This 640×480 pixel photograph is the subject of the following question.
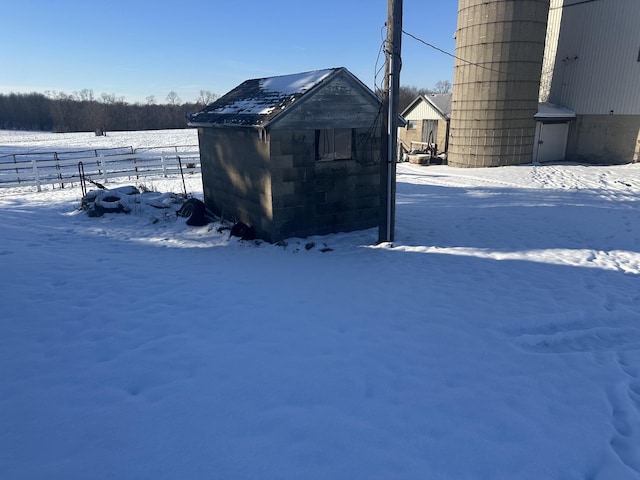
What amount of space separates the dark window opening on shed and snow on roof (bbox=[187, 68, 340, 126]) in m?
1.10

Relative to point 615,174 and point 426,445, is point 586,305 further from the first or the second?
point 615,174

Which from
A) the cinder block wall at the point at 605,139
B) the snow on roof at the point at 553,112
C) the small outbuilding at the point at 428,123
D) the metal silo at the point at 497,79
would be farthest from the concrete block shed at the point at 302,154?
the cinder block wall at the point at 605,139

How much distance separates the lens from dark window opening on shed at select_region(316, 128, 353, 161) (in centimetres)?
928

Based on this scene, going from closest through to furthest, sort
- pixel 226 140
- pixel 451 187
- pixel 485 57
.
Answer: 1. pixel 226 140
2. pixel 451 187
3. pixel 485 57

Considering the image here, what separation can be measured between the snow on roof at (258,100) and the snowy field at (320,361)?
9.65 feet

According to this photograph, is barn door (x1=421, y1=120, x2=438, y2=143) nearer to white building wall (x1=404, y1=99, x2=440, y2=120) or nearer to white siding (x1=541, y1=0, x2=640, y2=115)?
white building wall (x1=404, y1=99, x2=440, y2=120)

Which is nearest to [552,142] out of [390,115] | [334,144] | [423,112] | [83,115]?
[423,112]

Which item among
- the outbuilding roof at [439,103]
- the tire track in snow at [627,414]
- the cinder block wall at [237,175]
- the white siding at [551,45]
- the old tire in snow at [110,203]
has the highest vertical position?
the white siding at [551,45]

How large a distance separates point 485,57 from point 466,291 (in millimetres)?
16816

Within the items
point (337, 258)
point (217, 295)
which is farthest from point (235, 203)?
point (217, 295)

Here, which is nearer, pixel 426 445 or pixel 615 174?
pixel 426 445

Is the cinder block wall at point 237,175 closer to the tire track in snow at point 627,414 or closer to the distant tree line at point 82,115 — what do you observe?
the tire track in snow at point 627,414

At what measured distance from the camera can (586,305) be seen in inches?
235

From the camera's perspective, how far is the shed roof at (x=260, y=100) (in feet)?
28.3
